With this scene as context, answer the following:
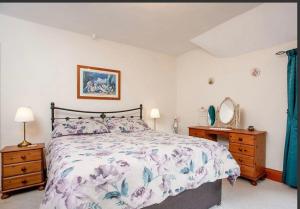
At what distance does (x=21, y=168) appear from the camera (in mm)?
2373

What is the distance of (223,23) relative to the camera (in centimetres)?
290

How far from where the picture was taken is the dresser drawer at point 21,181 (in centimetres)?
228

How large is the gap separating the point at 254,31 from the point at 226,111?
1.49 meters

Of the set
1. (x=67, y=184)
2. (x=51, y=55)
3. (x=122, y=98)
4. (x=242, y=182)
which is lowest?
(x=242, y=182)

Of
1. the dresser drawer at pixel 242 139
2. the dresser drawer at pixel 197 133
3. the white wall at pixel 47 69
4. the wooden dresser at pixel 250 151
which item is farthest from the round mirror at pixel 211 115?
the white wall at pixel 47 69

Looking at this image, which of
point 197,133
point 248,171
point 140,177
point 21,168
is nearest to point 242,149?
point 248,171

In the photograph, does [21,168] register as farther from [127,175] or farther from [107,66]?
[107,66]

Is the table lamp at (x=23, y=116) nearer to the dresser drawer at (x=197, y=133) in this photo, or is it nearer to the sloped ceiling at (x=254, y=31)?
the dresser drawer at (x=197, y=133)

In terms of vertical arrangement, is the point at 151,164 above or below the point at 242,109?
below

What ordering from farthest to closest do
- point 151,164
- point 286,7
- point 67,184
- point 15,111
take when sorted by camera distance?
point 15,111 < point 286,7 < point 151,164 < point 67,184

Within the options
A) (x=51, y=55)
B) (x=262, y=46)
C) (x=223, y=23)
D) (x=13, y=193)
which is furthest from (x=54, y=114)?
(x=262, y=46)

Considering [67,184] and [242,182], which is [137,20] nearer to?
[67,184]

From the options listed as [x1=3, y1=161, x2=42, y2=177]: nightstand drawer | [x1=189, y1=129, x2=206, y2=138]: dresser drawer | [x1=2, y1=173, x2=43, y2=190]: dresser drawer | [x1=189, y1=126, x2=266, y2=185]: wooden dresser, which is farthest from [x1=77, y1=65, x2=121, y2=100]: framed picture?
[x1=189, y1=126, x2=266, y2=185]: wooden dresser

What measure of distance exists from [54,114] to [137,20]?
209 cm
